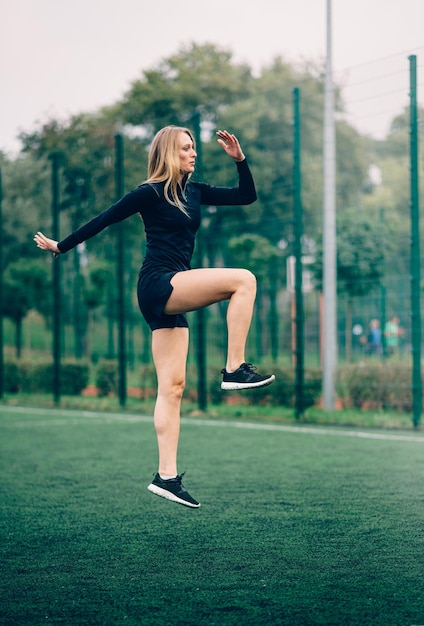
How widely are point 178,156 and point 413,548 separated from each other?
227 cm

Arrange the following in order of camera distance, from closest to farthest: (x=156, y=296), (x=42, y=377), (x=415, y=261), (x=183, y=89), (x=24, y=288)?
(x=156, y=296) → (x=415, y=261) → (x=42, y=377) → (x=24, y=288) → (x=183, y=89)

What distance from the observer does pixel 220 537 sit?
5.06 m

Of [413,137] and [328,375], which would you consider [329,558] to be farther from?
[328,375]

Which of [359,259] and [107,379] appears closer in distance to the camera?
[359,259]

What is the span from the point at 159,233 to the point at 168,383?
792mm

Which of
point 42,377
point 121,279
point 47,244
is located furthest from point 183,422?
point 47,244

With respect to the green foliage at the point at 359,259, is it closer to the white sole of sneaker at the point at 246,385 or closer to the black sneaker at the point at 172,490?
the black sneaker at the point at 172,490

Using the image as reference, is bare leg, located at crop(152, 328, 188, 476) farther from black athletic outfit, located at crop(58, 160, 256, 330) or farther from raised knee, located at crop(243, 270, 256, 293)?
raised knee, located at crop(243, 270, 256, 293)

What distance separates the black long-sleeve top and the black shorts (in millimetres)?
59

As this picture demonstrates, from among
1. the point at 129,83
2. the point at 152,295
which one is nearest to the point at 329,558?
the point at 152,295

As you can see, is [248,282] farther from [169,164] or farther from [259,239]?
[259,239]

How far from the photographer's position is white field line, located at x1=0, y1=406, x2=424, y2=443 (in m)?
10.2

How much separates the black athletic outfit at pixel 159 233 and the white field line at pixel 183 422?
521 cm

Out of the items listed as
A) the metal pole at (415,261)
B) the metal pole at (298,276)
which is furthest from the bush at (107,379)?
the metal pole at (415,261)
